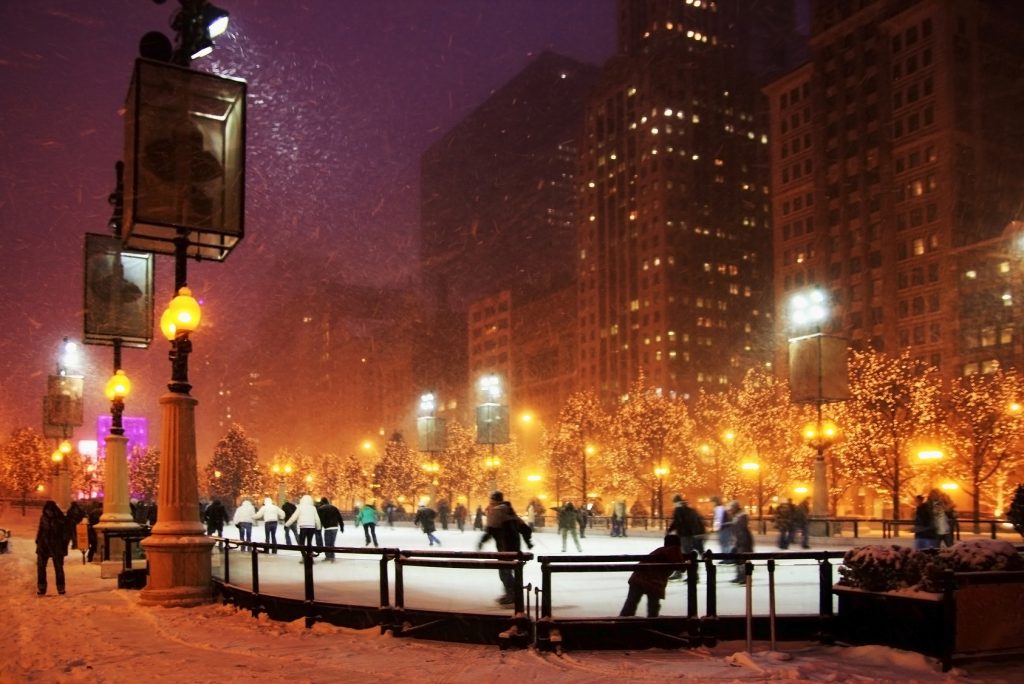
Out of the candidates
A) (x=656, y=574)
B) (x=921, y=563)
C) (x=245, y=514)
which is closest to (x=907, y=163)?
(x=245, y=514)

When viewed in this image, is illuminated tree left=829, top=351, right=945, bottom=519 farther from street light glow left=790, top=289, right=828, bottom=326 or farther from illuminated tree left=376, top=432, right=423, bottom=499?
illuminated tree left=376, top=432, right=423, bottom=499

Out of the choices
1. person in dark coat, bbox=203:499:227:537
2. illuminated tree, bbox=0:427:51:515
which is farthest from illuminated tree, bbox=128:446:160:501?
person in dark coat, bbox=203:499:227:537

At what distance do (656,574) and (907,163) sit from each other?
9876cm

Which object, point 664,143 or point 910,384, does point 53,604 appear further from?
point 664,143

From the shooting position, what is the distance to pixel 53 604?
15953 millimetres

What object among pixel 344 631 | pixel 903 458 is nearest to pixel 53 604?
pixel 344 631

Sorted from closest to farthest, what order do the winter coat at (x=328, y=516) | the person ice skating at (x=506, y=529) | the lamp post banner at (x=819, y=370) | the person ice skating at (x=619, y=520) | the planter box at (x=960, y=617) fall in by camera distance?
1. the planter box at (x=960, y=617)
2. the person ice skating at (x=506, y=529)
3. the winter coat at (x=328, y=516)
4. the lamp post banner at (x=819, y=370)
5. the person ice skating at (x=619, y=520)

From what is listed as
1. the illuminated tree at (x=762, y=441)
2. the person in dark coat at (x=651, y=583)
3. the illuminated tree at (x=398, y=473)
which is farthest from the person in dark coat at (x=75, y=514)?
the illuminated tree at (x=398, y=473)

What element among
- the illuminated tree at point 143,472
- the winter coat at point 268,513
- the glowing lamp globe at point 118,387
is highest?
the glowing lamp globe at point 118,387

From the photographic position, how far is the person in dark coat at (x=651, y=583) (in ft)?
37.9

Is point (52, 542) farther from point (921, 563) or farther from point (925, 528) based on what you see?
point (925, 528)

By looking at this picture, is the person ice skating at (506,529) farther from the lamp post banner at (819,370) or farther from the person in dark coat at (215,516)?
the person in dark coat at (215,516)

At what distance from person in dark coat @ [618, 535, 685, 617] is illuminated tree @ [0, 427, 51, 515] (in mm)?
105726

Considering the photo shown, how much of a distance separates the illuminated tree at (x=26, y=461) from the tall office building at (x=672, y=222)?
77.5 m
